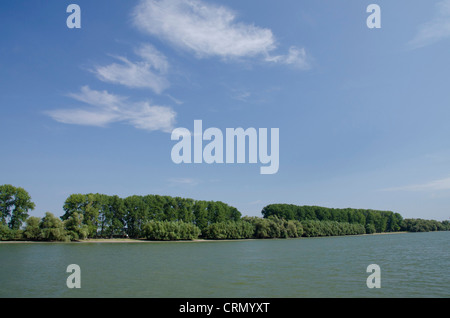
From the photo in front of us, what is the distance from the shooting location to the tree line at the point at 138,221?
3415 inches

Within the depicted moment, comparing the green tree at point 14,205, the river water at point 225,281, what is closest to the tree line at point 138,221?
the green tree at point 14,205

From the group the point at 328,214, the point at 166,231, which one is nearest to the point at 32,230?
the point at 166,231

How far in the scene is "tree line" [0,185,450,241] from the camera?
285 feet

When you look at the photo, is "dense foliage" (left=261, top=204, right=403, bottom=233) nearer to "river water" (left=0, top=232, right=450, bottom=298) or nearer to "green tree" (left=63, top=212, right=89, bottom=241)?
"green tree" (left=63, top=212, right=89, bottom=241)

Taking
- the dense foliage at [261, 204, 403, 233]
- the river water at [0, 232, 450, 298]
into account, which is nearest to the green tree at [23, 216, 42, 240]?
the river water at [0, 232, 450, 298]

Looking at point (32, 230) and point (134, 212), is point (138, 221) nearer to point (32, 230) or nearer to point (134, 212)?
point (134, 212)

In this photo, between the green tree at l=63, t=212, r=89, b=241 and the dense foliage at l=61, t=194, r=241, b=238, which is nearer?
the green tree at l=63, t=212, r=89, b=241

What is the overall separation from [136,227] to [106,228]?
9.61m

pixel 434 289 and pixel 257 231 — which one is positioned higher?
pixel 434 289

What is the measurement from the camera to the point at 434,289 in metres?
23.8

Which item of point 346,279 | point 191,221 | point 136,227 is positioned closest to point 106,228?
point 136,227

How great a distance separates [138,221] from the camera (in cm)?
10900
